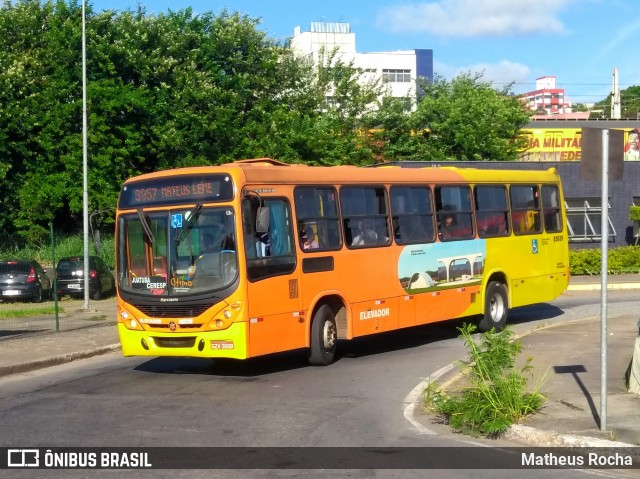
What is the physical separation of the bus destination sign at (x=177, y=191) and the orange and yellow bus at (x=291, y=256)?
17 millimetres

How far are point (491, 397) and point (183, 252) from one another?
5606 millimetres

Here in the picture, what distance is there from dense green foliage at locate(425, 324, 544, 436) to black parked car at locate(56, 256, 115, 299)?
24.3m

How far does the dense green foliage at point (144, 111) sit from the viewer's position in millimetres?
41406

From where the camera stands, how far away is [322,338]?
49.8 ft

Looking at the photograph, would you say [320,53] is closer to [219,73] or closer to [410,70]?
[219,73]

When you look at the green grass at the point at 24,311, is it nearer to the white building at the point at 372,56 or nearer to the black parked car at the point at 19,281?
the black parked car at the point at 19,281

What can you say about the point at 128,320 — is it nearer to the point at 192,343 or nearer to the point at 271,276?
the point at 192,343

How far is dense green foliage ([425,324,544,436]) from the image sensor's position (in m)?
9.98

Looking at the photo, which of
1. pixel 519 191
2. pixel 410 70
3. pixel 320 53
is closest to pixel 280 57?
pixel 320 53

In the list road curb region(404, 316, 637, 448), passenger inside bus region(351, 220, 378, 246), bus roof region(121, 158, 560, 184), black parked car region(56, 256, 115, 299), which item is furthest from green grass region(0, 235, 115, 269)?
road curb region(404, 316, 637, 448)

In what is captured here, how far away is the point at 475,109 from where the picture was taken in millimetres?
49938

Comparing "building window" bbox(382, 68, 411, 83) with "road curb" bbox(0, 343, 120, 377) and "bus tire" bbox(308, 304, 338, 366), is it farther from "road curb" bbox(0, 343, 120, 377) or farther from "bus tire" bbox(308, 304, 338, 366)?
"bus tire" bbox(308, 304, 338, 366)

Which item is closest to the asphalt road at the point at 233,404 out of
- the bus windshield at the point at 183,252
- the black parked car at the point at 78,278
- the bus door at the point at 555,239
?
the bus windshield at the point at 183,252

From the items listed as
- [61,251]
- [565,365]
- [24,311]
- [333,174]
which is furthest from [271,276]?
[61,251]
